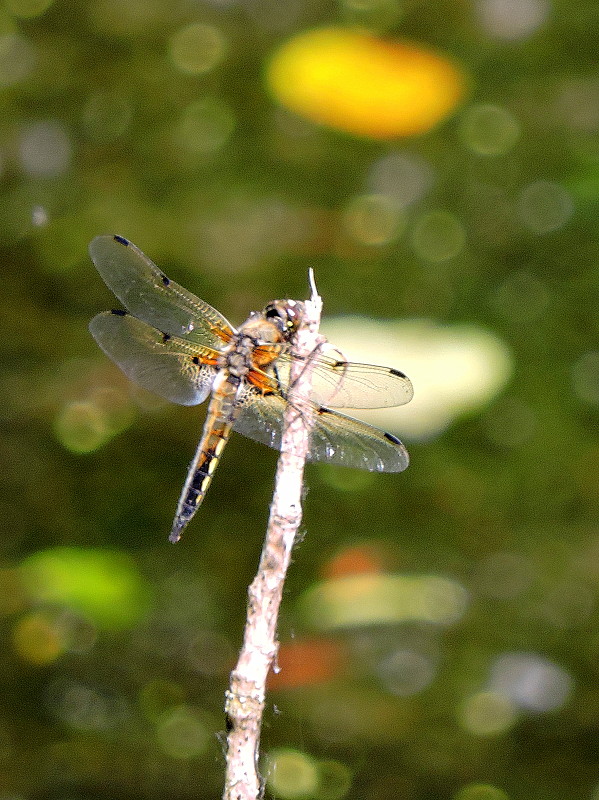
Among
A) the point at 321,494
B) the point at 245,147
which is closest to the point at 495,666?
the point at 321,494

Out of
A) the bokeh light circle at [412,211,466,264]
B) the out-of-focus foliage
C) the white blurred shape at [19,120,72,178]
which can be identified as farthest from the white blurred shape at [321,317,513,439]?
the white blurred shape at [19,120,72,178]

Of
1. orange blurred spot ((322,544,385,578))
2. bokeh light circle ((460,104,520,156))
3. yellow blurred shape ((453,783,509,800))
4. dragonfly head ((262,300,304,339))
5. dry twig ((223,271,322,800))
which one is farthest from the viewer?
bokeh light circle ((460,104,520,156))

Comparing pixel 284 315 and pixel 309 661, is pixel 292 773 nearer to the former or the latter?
pixel 309 661

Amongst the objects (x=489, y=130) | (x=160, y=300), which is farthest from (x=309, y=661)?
(x=489, y=130)

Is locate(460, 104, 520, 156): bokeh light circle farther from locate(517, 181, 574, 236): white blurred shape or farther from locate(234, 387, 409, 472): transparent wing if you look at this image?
locate(234, 387, 409, 472): transparent wing

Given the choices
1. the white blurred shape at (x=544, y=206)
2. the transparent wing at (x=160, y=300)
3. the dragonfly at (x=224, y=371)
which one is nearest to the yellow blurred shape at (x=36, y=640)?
the dragonfly at (x=224, y=371)
